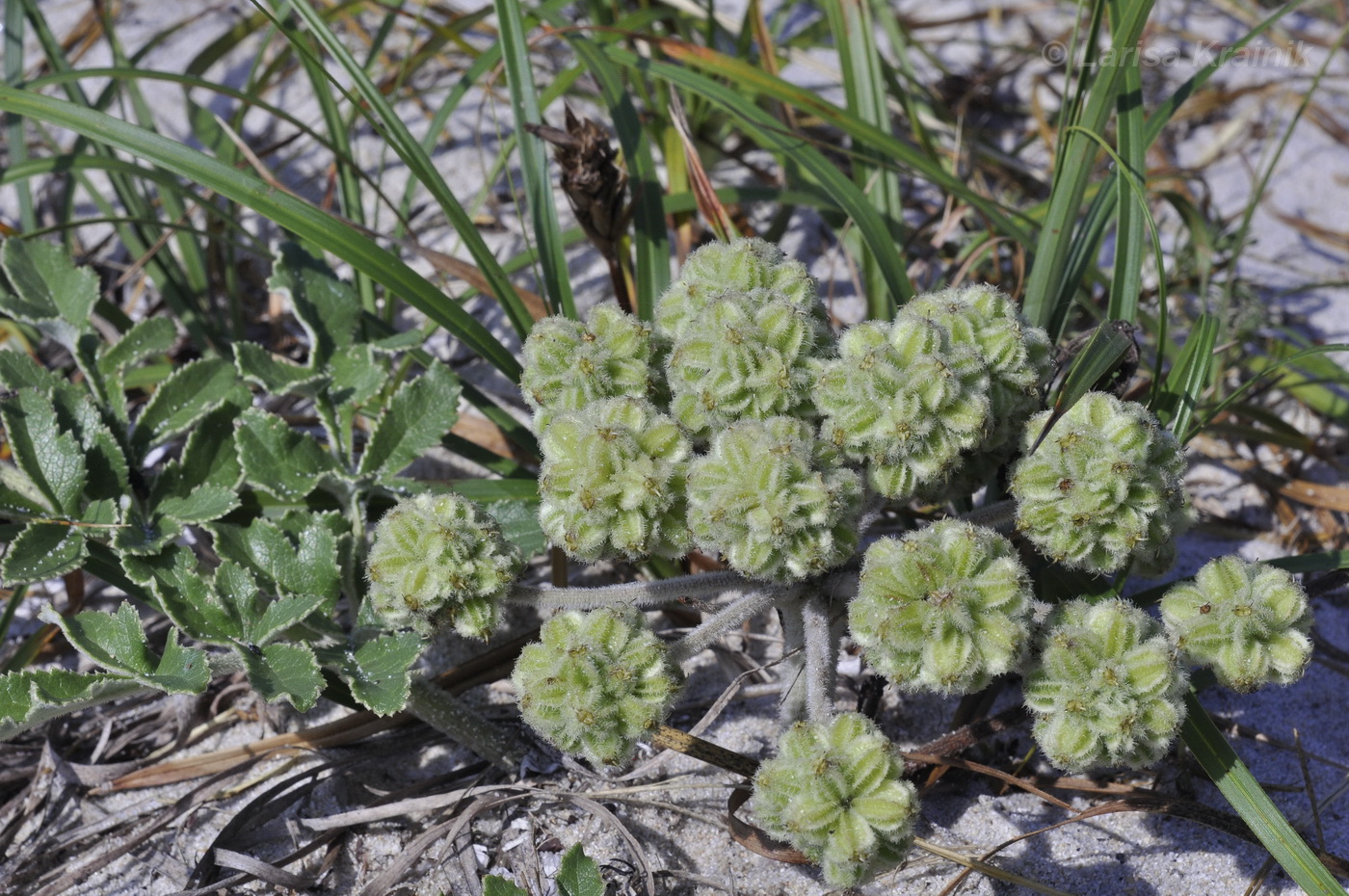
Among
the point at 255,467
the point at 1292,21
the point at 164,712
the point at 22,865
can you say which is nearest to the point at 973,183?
the point at 1292,21

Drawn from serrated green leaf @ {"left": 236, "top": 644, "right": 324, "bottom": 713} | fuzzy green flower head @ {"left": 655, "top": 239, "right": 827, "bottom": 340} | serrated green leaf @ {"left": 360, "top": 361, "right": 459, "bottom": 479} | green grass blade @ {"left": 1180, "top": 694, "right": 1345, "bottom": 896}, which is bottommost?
green grass blade @ {"left": 1180, "top": 694, "right": 1345, "bottom": 896}

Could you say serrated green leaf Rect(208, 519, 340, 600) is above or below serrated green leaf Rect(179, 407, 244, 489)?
below

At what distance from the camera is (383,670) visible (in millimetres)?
2010

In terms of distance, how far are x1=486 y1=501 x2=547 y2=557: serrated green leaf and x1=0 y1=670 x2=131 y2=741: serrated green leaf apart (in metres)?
0.83

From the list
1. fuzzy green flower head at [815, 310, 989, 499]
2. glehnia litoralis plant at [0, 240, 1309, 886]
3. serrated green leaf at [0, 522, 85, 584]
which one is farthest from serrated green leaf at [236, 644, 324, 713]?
fuzzy green flower head at [815, 310, 989, 499]

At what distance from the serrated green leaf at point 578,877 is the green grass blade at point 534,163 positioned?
1380 mm

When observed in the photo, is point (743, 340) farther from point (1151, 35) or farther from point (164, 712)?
point (1151, 35)

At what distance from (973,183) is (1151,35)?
148cm

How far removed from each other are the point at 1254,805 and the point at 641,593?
1.19 metres

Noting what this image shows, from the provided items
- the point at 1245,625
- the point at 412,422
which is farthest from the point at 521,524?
the point at 1245,625

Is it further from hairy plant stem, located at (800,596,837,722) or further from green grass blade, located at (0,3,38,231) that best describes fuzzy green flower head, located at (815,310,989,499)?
green grass blade, located at (0,3,38,231)

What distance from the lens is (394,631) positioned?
2.16 meters

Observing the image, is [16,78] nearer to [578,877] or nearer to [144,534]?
[144,534]

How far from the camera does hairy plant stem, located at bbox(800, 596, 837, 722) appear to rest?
197 centimetres
